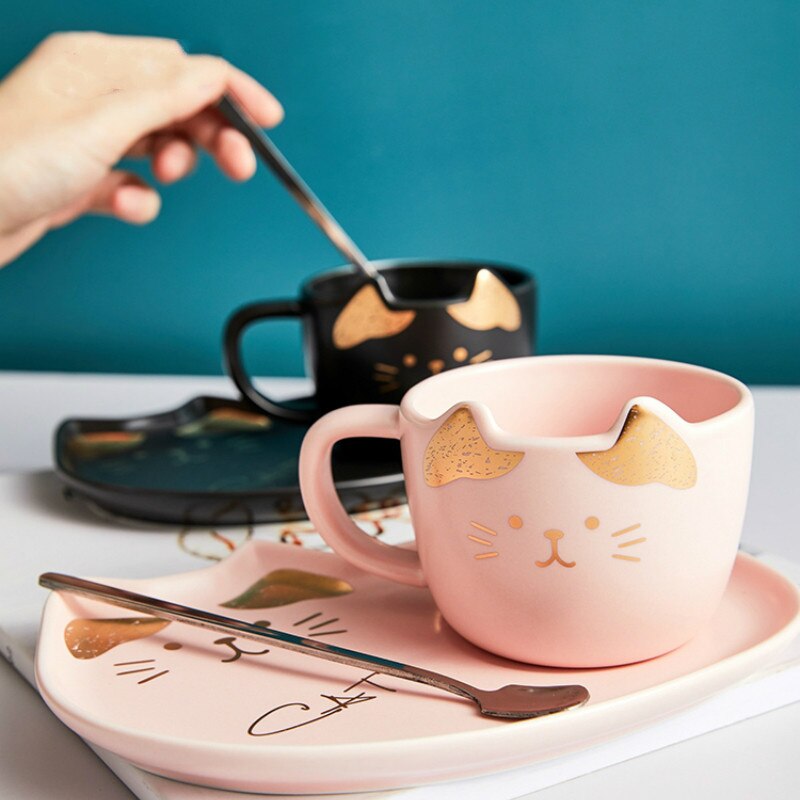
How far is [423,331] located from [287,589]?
209mm

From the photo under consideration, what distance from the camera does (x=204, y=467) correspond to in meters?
0.64

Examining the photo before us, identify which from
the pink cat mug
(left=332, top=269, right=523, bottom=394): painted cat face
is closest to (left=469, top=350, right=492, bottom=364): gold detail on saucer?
(left=332, top=269, right=523, bottom=394): painted cat face

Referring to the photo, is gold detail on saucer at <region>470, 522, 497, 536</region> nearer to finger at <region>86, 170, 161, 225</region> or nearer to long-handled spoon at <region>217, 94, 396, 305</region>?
long-handled spoon at <region>217, 94, 396, 305</region>

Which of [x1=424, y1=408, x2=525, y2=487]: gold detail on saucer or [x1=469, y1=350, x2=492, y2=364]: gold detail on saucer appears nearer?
[x1=424, y1=408, x2=525, y2=487]: gold detail on saucer

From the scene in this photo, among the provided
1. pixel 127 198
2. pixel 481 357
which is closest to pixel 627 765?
pixel 481 357

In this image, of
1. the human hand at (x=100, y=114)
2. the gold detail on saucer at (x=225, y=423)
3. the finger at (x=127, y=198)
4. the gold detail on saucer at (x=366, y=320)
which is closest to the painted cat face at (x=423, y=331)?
the gold detail on saucer at (x=366, y=320)

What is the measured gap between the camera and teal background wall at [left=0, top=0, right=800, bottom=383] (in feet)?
Answer: 3.15

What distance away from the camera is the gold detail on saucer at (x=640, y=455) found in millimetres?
333

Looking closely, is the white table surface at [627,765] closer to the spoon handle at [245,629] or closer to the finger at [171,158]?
the spoon handle at [245,629]

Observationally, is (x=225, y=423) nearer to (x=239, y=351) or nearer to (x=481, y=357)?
(x=239, y=351)

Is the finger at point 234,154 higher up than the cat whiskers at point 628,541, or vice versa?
the finger at point 234,154

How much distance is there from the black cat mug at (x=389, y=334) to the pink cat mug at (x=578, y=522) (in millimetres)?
214

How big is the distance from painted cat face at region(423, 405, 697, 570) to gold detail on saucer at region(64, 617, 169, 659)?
A: 136 millimetres

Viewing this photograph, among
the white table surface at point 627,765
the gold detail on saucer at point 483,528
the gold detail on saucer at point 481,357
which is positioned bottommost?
the white table surface at point 627,765
